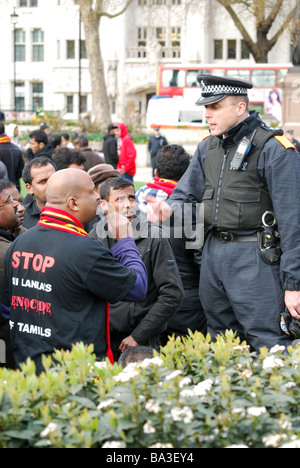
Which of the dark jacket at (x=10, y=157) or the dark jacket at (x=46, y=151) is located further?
the dark jacket at (x=10, y=157)

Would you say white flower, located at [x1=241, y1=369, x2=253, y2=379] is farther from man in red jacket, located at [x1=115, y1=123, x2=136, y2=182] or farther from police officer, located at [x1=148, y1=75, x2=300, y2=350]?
man in red jacket, located at [x1=115, y1=123, x2=136, y2=182]

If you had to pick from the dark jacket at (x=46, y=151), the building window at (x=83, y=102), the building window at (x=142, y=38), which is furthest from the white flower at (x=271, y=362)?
the building window at (x=83, y=102)

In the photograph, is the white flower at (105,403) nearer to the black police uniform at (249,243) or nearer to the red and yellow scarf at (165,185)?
the black police uniform at (249,243)

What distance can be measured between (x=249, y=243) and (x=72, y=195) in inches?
52.4

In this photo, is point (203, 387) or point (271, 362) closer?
point (203, 387)

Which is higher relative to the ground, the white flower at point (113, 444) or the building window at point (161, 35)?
the building window at point (161, 35)

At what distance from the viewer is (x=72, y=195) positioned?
408 centimetres

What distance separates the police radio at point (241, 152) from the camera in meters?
4.88

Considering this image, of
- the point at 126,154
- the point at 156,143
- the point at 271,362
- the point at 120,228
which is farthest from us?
the point at 156,143

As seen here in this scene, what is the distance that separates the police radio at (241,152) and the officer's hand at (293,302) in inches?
32.3

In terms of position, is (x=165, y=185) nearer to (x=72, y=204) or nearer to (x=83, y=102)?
(x=72, y=204)

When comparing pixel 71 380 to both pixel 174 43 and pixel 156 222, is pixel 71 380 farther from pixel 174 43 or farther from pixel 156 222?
pixel 174 43

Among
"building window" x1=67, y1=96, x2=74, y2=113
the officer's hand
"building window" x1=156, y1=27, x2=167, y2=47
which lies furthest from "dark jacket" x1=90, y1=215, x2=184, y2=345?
"building window" x1=67, y1=96, x2=74, y2=113

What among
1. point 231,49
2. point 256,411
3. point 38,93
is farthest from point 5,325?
point 38,93
